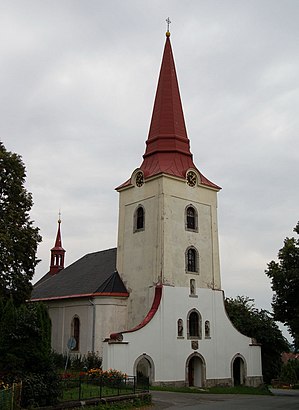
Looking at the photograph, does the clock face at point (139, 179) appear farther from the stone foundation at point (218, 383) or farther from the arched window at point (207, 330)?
the stone foundation at point (218, 383)

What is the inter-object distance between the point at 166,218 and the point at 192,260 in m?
3.40

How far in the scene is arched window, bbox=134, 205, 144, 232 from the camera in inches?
1321

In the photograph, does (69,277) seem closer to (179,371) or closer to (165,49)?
(179,371)

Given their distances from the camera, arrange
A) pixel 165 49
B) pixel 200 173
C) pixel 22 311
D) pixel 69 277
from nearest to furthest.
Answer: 1. pixel 22 311
2. pixel 200 173
3. pixel 165 49
4. pixel 69 277

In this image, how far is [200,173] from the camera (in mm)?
34906

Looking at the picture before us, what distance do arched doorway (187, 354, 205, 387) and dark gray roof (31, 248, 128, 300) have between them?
6.01 m

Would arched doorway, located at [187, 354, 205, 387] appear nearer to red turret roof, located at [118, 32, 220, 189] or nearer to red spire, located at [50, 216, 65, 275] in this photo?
red turret roof, located at [118, 32, 220, 189]

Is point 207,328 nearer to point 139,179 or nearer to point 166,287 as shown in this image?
point 166,287

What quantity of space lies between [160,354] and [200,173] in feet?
41.1

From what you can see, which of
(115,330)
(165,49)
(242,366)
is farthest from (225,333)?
(165,49)

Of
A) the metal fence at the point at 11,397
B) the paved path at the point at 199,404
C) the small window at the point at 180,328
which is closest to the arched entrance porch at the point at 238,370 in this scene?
the small window at the point at 180,328

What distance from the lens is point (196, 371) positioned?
3169 cm

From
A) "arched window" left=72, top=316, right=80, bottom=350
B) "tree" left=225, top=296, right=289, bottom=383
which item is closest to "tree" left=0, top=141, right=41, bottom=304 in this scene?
"arched window" left=72, top=316, right=80, bottom=350

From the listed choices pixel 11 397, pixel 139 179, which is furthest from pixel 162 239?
pixel 11 397
